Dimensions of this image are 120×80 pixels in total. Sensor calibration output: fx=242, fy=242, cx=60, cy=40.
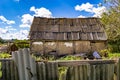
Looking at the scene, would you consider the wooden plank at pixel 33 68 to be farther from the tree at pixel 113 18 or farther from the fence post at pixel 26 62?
the tree at pixel 113 18

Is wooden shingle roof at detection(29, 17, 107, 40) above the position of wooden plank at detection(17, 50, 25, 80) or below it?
above

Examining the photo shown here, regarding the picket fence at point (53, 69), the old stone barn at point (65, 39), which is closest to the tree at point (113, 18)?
the old stone barn at point (65, 39)

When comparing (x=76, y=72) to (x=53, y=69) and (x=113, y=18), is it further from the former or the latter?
(x=113, y=18)

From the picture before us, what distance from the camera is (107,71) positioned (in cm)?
564

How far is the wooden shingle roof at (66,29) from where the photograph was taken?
27.4 m

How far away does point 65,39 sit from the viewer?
2688 cm

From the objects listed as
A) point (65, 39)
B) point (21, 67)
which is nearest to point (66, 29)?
point (65, 39)

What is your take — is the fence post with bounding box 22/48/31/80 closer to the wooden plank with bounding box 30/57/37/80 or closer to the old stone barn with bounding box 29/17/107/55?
the wooden plank with bounding box 30/57/37/80

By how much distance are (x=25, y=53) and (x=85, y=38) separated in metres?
22.0

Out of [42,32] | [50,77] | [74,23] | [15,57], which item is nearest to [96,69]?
[50,77]

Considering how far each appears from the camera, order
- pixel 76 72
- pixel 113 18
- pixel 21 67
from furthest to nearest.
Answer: pixel 113 18 < pixel 21 67 < pixel 76 72

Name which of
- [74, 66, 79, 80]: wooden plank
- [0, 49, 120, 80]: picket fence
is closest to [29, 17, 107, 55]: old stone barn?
[0, 49, 120, 80]: picket fence

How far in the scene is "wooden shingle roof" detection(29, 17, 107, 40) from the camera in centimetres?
2739

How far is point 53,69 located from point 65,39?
21358 millimetres
